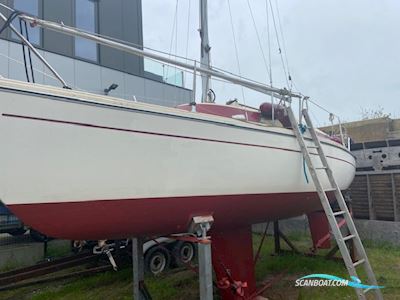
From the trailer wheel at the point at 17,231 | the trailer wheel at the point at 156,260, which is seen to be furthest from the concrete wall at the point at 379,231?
the trailer wheel at the point at 17,231

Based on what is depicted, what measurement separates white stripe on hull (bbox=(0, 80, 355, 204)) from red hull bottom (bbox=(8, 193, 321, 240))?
0.19 feet

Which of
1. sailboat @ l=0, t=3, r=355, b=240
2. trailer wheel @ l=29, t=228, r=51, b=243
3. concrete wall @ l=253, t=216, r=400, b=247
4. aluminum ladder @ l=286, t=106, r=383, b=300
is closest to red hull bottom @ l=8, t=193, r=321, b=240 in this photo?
sailboat @ l=0, t=3, r=355, b=240

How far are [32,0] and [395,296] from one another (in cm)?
802

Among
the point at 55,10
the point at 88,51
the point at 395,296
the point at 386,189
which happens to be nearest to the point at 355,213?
the point at 386,189

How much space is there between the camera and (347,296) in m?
4.37

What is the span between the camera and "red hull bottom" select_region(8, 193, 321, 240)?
2.47m

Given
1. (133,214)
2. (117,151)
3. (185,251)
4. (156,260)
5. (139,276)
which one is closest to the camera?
(117,151)

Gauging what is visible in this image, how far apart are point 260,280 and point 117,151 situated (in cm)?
347

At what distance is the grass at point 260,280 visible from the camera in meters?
4.62

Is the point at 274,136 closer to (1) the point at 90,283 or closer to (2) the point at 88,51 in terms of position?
(1) the point at 90,283

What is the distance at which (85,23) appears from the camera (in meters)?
8.41

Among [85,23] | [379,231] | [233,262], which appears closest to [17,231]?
[85,23]

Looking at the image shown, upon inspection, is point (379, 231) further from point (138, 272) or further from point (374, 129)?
point (138, 272)

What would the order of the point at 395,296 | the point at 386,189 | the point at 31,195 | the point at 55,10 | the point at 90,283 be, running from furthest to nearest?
the point at 55,10
the point at 386,189
the point at 90,283
the point at 395,296
the point at 31,195
